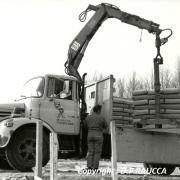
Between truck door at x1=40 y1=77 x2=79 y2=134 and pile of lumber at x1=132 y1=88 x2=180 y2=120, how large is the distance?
6.13ft

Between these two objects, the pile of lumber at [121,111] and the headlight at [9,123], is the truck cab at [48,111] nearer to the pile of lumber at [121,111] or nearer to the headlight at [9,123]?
the headlight at [9,123]

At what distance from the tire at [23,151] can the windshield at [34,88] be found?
1.12m

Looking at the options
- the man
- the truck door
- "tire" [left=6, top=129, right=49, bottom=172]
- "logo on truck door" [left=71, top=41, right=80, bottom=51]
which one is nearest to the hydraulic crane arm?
"logo on truck door" [left=71, top=41, right=80, bottom=51]

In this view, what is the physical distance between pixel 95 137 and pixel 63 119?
1073mm

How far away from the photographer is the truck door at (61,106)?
32.8ft

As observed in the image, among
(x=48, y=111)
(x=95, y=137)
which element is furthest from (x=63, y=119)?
(x=95, y=137)

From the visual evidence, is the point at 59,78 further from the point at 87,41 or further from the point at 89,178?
the point at 89,178

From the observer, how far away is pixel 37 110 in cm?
999

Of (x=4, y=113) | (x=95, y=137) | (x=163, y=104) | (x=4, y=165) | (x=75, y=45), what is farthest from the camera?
(x=75, y=45)

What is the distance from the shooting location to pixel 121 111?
10555 millimetres

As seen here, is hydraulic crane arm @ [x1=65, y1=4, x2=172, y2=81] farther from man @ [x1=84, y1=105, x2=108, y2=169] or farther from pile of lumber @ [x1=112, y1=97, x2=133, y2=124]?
man @ [x1=84, y1=105, x2=108, y2=169]

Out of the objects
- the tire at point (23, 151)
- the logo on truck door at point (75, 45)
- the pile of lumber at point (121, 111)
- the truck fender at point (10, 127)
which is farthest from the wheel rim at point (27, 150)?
the logo on truck door at point (75, 45)

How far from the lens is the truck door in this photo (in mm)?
10000

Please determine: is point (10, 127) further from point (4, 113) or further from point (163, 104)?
point (163, 104)
